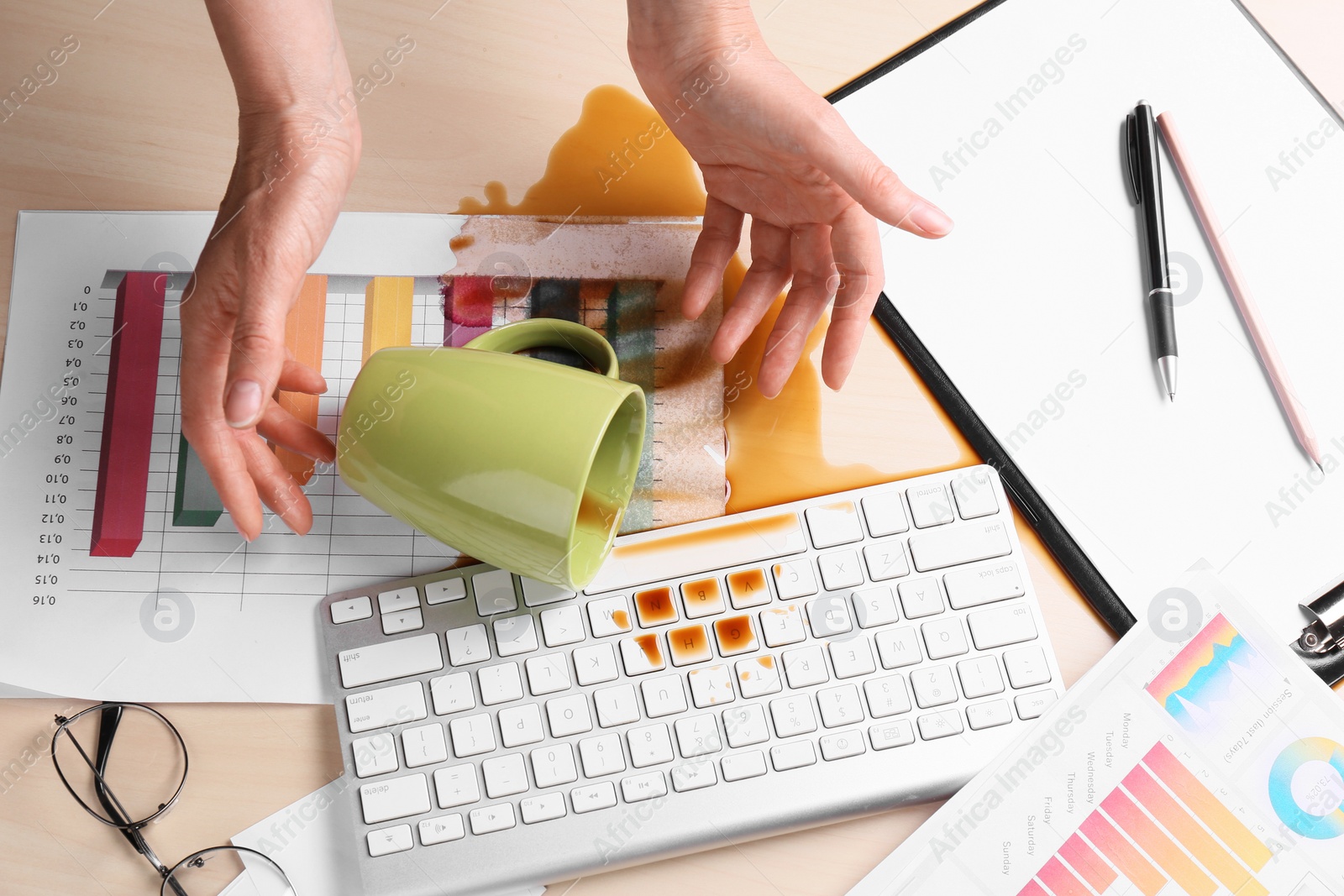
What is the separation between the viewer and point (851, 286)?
57 cm

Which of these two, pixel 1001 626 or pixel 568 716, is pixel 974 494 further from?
pixel 568 716

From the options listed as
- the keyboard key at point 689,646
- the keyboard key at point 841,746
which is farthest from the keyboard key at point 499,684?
the keyboard key at point 841,746

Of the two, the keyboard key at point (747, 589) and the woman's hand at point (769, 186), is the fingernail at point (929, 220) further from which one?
the keyboard key at point (747, 589)

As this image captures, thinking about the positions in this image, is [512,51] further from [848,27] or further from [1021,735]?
[1021,735]

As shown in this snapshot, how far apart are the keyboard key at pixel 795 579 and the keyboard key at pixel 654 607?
7 centimetres

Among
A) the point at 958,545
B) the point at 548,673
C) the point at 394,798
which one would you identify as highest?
the point at 958,545

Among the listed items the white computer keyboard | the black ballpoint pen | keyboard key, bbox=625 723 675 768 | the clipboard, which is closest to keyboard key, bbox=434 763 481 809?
the white computer keyboard

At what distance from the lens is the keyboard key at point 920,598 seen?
21.6 inches

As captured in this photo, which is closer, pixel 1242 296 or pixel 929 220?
pixel 929 220

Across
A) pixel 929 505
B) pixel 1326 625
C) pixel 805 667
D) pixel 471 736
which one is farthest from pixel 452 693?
pixel 1326 625

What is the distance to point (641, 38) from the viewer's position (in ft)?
1.93

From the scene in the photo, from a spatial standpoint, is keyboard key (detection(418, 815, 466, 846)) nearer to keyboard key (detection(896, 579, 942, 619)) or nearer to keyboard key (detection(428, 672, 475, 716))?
keyboard key (detection(428, 672, 475, 716))

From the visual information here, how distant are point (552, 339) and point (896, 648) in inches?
12.3

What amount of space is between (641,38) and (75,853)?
2.23 ft
